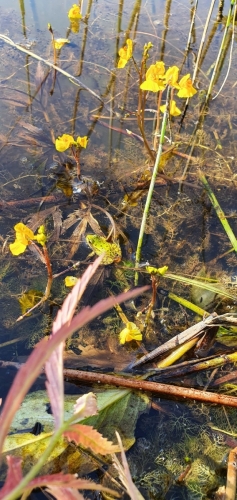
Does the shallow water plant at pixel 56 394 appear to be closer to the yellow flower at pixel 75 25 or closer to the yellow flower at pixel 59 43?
the yellow flower at pixel 59 43

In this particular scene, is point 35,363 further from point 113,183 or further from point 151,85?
point 113,183

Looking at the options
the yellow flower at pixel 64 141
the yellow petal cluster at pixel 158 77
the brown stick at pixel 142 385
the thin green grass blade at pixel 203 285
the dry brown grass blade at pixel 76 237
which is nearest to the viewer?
the brown stick at pixel 142 385

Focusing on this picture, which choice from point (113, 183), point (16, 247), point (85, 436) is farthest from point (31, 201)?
point (85, 436)

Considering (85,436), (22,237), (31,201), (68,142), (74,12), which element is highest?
(74,12)

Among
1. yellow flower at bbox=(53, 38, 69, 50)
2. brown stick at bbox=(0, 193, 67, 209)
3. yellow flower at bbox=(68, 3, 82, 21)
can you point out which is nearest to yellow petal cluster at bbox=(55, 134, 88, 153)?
brown stick at bbox=(0, 193, 67, 209)

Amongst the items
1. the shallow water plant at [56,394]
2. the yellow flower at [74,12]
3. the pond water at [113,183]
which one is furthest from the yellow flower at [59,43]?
the shallow water plant at [56,394]

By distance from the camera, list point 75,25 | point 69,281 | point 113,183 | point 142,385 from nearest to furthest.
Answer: point 142,385 → point 69,281 → point 113,183 → point 75,25
